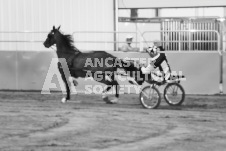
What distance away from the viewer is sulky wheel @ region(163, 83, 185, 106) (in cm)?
1659

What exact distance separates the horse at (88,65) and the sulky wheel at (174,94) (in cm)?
71

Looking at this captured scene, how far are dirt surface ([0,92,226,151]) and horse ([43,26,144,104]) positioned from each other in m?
0.60

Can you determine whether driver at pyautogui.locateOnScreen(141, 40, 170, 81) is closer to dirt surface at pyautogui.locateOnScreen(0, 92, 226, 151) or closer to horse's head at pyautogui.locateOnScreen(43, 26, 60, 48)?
dirt surface at pyautogui.locateOnScreen(0, 92, 226, 151)

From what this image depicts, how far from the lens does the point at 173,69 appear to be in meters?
20.7

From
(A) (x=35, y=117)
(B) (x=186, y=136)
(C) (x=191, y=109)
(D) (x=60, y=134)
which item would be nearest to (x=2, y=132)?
(D) (x=60, y=134)

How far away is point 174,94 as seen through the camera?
1673 centimetres

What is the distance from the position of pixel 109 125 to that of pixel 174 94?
11.7 feet

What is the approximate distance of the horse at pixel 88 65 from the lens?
17.5 m

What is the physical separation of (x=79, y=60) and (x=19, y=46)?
6192 millimetres

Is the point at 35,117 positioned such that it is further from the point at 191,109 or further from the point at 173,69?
the point at 173,69

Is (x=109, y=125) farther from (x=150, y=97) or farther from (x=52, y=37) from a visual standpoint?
(x=52, y=37)

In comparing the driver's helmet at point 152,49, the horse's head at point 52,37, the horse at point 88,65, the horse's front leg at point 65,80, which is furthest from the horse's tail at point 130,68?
the horse's head at point 52,37

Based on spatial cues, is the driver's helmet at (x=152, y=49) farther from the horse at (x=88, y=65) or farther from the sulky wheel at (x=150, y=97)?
the sulky wheel at (x=150, y=97)

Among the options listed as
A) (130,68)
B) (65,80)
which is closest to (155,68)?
(130,68)
